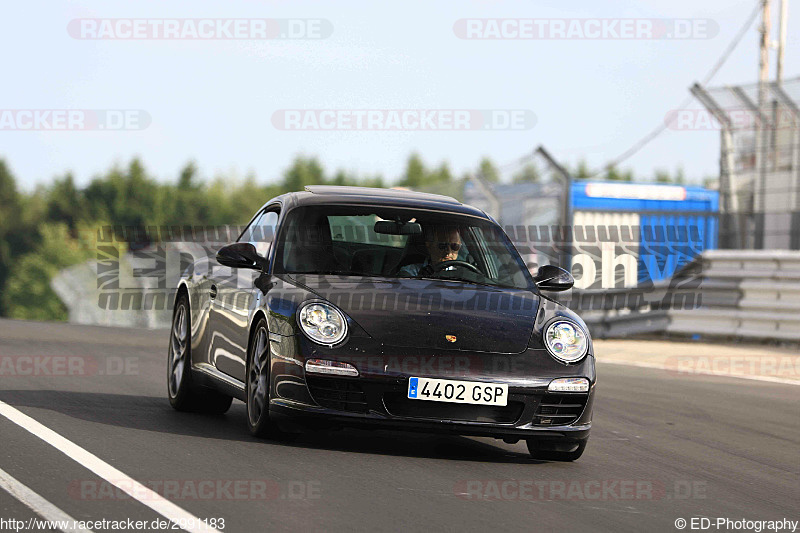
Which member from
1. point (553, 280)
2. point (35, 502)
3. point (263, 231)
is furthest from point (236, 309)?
point (35, 502)

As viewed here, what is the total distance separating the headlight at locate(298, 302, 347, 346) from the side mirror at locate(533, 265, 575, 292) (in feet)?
4.99

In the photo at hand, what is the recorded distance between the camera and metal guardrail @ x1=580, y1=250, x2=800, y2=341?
17.3m

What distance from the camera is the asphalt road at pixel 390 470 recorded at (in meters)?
5.45

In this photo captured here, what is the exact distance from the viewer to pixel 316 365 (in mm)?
6758

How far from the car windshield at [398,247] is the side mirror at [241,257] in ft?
0.37

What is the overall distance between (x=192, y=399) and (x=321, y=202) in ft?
5.42

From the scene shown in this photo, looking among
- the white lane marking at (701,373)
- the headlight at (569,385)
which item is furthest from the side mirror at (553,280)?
the white lane marking at (701,373)

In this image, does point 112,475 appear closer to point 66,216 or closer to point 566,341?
point 566,341

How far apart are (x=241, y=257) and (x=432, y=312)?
1321mm

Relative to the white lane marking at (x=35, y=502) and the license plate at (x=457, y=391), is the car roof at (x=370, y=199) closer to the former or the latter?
the license plate at (x=457, y=391)

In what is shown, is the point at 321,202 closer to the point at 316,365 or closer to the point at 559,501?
the point at 316,365

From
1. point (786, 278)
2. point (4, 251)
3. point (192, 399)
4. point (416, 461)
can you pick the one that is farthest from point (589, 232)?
point (4, 251)

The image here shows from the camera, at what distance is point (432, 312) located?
7.07 meters

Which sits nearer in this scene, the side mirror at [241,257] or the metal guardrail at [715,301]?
the side mirror at [241,257]
